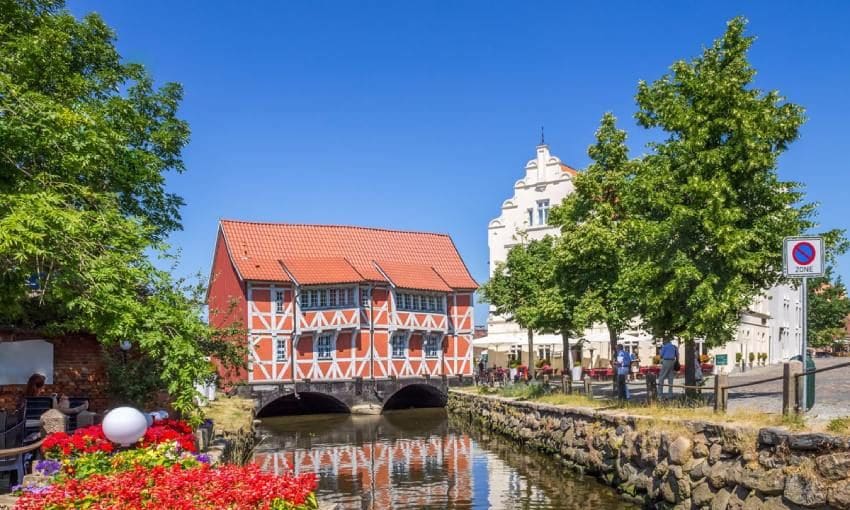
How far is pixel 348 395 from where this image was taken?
131 feet

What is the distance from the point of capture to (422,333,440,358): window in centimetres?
4402

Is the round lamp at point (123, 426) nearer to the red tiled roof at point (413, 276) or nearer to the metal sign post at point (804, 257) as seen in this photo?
the metal sign post at point (804, 257)

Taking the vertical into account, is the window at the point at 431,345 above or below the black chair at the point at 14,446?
below

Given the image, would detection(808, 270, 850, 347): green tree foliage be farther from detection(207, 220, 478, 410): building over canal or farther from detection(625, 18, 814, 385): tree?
detection(625, 18, 814, 385): tree

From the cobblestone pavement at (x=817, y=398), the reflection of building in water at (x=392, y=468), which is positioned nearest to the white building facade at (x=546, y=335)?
the reflection of building in water at (x=392, y=468)

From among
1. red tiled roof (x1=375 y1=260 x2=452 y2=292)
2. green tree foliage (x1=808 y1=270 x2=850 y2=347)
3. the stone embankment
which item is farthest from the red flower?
green tree foliage (x1=808 y1=270 x2=850 y2=347)

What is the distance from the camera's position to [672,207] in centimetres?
1816

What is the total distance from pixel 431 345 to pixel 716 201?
28462 millimetres

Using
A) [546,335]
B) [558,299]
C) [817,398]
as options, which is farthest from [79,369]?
[546,335]

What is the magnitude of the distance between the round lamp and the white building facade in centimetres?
3356

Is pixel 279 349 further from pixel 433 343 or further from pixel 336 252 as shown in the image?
pixel 433 343

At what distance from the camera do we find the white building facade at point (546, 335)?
43.8 meters

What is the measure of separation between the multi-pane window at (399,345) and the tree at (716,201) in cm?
2448

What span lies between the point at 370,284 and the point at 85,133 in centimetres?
2857
